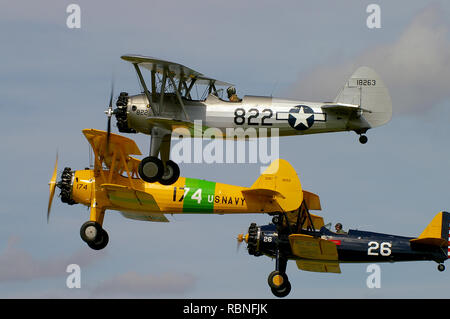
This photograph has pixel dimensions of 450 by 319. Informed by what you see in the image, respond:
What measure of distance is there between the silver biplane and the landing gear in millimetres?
2532

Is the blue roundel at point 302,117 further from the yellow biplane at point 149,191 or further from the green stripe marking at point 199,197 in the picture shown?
the green stripe marking at point 199,197

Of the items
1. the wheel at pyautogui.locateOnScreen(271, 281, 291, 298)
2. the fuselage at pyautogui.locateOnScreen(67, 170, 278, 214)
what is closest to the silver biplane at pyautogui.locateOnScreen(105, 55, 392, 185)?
the fuselage at pyautogui.locateOnScreen(67, 170, 278, 214)

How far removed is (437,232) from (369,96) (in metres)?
6.94

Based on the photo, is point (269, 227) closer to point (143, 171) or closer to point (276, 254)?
point (276, 254)

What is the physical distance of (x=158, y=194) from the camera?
36.2 meters

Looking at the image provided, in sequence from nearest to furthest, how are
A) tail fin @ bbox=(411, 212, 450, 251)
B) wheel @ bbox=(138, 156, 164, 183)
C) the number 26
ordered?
wheel @ bbox=(138, 156, 164, 183) < tail fin @ bbox=(411, 212, 450, 251) < the number 26

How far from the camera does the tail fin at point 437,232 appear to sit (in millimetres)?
36656

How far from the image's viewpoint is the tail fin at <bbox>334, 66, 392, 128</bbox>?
1261 inches

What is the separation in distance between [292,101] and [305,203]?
6796 millimetres

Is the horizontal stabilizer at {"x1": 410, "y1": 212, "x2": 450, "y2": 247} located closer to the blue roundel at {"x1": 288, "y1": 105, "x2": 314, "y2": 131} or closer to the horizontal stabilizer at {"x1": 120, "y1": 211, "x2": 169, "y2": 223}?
the blue roundel at {"x1": 288, "y1": 105, "x2": 314, "y2": 131}

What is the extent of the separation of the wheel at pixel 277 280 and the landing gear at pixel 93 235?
5335 mm

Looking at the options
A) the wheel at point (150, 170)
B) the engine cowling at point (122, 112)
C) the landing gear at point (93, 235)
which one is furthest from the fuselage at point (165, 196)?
the engine cowling at point (122, 112)

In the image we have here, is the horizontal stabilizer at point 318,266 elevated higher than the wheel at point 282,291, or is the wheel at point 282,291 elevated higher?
the horizontal stabilizer at point 318,266

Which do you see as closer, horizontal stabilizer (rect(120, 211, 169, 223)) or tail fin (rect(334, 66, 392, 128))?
tail fin (rect(334, 66, 392, 128))
